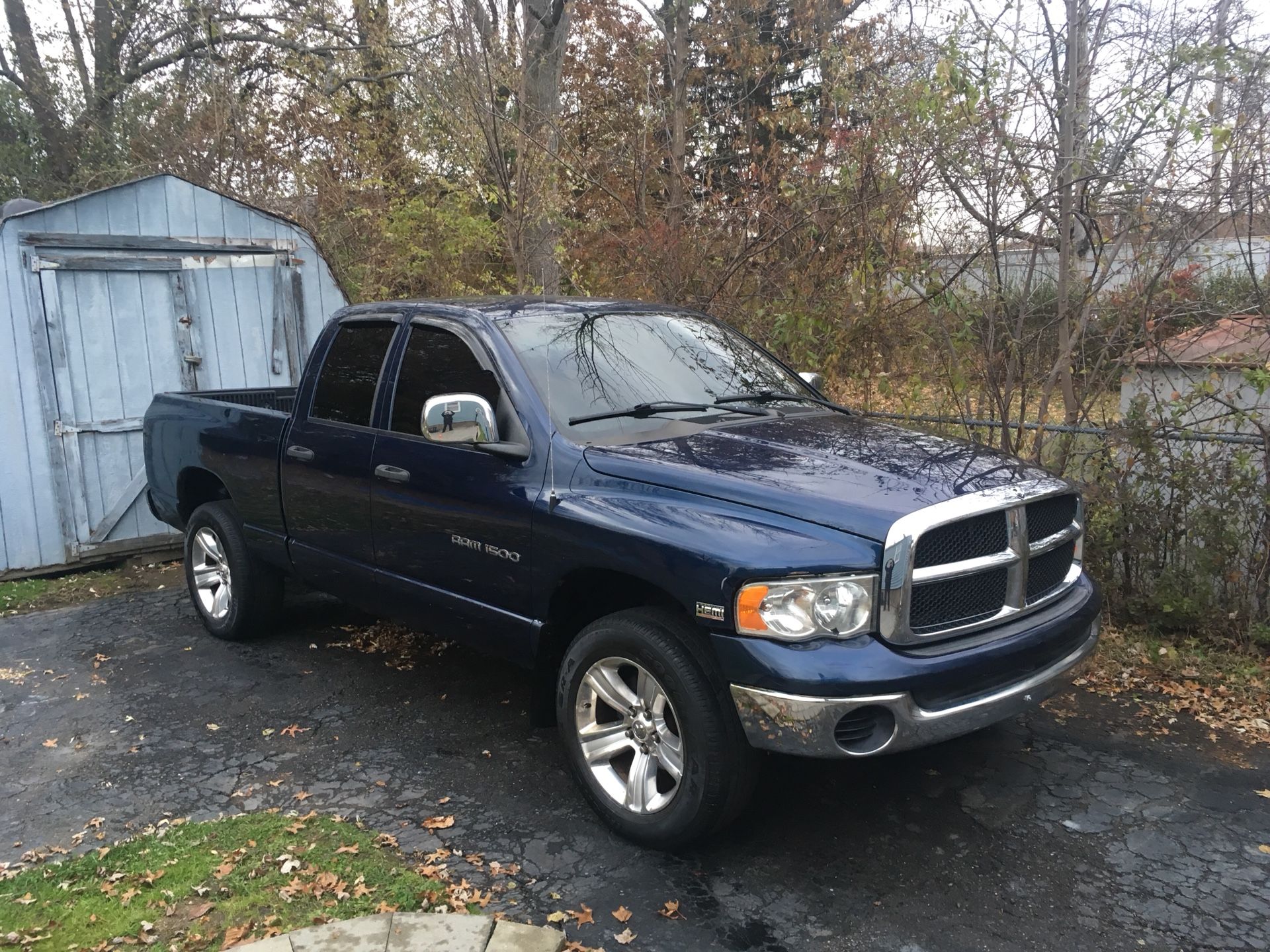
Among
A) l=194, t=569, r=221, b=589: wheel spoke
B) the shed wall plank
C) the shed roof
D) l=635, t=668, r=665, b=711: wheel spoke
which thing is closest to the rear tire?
l=194, t=569, r=221, b=589: wheel spoke

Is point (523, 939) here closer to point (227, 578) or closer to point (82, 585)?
point (227, 578)

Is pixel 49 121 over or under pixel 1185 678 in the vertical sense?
over

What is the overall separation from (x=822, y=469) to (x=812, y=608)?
2.08ft

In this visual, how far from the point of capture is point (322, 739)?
4.50 meters

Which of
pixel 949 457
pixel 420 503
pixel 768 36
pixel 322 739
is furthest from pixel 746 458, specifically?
pixel 768 36

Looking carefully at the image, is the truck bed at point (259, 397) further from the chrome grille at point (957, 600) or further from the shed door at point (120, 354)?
the chrome grille at point (957, 600)

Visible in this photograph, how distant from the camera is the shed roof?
494cm

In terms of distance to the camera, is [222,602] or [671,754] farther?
[222,602]

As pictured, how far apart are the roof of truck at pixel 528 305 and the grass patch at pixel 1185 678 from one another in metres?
2.98

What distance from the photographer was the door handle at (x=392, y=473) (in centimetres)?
433

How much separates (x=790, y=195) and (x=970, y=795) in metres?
5.33

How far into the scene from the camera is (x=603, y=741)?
3.58 meters

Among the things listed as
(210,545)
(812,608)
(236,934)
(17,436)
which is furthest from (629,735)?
(17,436)

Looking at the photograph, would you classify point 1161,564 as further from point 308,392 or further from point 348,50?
point 348,50
